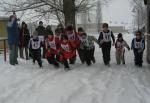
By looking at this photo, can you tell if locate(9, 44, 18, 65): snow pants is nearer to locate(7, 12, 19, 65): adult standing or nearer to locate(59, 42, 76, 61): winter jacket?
locate(7, 12, 19, 65): adult standing

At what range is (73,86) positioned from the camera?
10367 mm

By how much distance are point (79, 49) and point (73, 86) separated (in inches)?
193

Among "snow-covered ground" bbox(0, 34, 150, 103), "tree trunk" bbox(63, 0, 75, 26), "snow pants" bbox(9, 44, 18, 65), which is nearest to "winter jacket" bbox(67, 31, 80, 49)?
"snow-covered ground" bbox(0, 34, 150, 103)

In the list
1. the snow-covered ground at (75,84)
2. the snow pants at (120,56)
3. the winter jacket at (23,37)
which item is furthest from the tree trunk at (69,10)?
the snow-covered ground at (75,84)

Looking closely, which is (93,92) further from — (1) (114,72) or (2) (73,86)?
(1) (114,72)

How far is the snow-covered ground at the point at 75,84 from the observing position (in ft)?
29.3

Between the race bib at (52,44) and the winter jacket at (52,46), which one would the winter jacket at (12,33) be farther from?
the race bib at (52,44)

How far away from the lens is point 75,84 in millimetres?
10648

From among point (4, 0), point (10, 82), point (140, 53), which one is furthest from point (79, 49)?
point (4, 0)

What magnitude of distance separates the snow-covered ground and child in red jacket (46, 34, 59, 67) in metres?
0.28

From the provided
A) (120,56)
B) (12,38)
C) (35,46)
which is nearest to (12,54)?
(12,38)

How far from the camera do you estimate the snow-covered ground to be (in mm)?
8938

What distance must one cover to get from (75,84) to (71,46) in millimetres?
3665

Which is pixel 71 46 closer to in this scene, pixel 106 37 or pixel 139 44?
pixel 106 37
